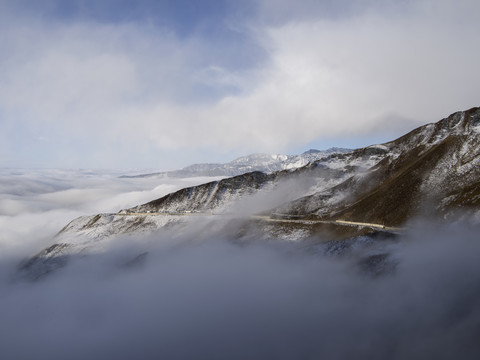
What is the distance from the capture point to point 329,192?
164 meters

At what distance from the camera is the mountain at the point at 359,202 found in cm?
10950

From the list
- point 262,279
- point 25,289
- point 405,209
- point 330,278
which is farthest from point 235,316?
point 25,289

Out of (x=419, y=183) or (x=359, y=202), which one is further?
(x=359, y=202)

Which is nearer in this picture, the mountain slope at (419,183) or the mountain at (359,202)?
the mountain slope at (419,183)

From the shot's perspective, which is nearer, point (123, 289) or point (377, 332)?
point (377, 332)

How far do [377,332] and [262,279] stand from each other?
42.1 m

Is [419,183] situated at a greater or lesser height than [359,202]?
greater

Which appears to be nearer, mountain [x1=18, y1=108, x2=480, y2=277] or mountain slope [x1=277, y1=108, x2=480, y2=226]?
mountain slope [x1=277, y1=108, x2=480, y2=226]

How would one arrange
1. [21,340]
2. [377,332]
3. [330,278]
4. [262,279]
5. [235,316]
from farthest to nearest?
[21,340], [262,279], [235,316], [330,278], [377,332]

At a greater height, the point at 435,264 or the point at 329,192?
the point at 329,192

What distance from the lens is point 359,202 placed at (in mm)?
136250

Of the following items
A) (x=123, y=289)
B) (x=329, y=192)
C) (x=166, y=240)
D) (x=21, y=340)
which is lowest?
(x=21, y=340)

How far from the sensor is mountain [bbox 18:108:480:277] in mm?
109500

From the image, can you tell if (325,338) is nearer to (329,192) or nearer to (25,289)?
(329,192)
